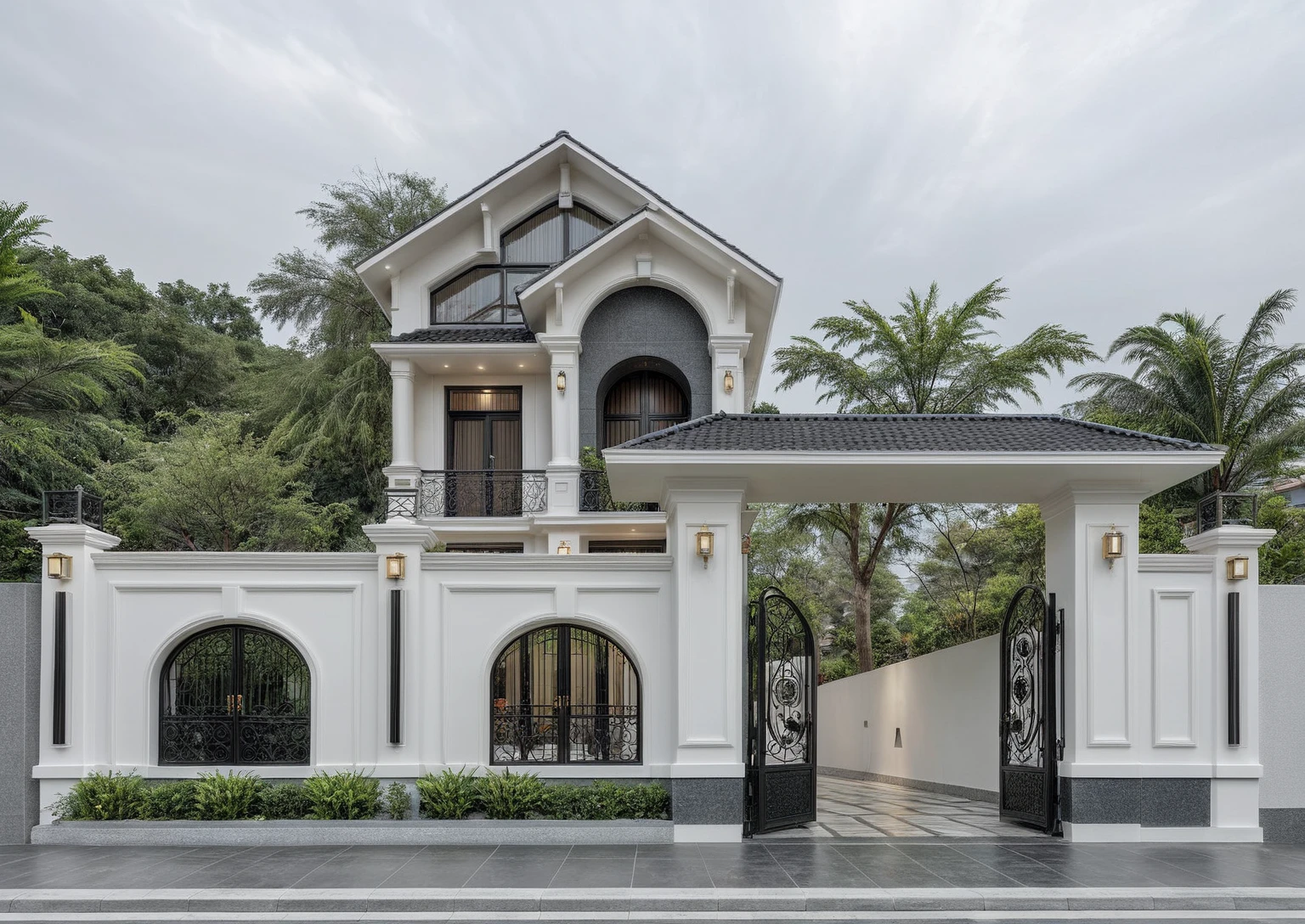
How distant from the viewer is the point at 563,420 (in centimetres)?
1681

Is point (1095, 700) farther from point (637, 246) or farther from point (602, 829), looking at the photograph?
point (637, 246)

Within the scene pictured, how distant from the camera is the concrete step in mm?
7254

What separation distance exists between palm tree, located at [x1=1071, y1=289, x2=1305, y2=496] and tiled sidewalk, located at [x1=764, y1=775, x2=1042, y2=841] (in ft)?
45.1

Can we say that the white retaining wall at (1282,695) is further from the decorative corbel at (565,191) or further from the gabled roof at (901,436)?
the decorative corbel at (565,191)

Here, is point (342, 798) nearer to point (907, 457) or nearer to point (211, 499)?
point (907, 457)

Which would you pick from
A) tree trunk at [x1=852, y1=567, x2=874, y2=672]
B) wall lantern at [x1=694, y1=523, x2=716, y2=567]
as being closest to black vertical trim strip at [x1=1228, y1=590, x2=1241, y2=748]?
wall lantern at [x1=694, y1=523, x2=716, y2=567]

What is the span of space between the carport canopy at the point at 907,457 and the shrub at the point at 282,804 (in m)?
4.83

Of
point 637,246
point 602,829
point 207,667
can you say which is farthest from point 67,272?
point 602,829

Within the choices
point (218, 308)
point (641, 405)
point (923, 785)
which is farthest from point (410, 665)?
point (218, 308)

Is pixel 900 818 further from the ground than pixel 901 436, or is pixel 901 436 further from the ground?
pixel 901 436

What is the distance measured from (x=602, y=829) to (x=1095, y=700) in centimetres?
546

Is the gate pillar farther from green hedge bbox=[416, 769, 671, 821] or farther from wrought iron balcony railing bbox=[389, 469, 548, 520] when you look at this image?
wrought iron balcony railing bbox=[389, 469, 548, 520]

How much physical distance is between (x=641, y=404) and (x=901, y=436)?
8.08 m

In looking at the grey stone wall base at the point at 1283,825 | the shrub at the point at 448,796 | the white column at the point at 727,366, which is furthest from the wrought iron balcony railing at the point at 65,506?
the grey stone wall base at the point at 1283,825
